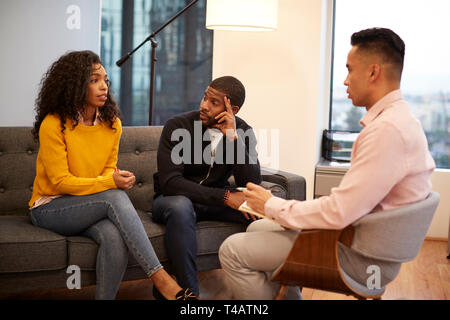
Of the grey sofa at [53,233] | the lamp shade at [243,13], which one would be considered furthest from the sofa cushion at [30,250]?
the lamp shade at [243,13]

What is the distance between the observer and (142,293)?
2971 millimetres

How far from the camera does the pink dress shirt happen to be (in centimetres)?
177

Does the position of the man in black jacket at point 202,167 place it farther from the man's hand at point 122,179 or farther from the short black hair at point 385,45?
the short black hair at point 385,45

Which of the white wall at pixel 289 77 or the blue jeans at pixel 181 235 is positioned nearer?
the blue jeans at pixel 181 235

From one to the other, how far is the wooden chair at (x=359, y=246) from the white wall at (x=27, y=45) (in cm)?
208

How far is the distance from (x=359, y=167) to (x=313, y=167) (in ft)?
7.88

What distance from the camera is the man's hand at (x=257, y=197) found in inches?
80.0

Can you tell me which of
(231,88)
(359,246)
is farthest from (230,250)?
(231,88)

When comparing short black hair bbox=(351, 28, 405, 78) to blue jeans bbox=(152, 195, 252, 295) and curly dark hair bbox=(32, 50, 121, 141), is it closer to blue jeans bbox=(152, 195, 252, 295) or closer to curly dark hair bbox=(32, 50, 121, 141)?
blue jeans bbox=(152, 195, 252, 295)

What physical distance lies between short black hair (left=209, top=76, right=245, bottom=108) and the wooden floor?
99 centimetres

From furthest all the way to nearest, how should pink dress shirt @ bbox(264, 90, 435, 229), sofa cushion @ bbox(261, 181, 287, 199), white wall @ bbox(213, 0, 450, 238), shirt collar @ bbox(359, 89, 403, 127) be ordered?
white wall @ bbox(213, 0, 450, 238) < sofa cushion @ bbox(261, 181, 287, 199) < shirt collar @ bbox(359, 89, 403, 127) < pink dress shirt @ bbox(264, 90, 435, 229)

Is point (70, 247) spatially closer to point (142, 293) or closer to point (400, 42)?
point (142, 293)

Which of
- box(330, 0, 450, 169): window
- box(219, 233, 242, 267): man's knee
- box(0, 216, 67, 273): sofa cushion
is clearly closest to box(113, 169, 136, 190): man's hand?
box(0, 216, 67, 273): sofa cushion

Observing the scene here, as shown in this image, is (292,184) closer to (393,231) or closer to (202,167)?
→ (202,167)
